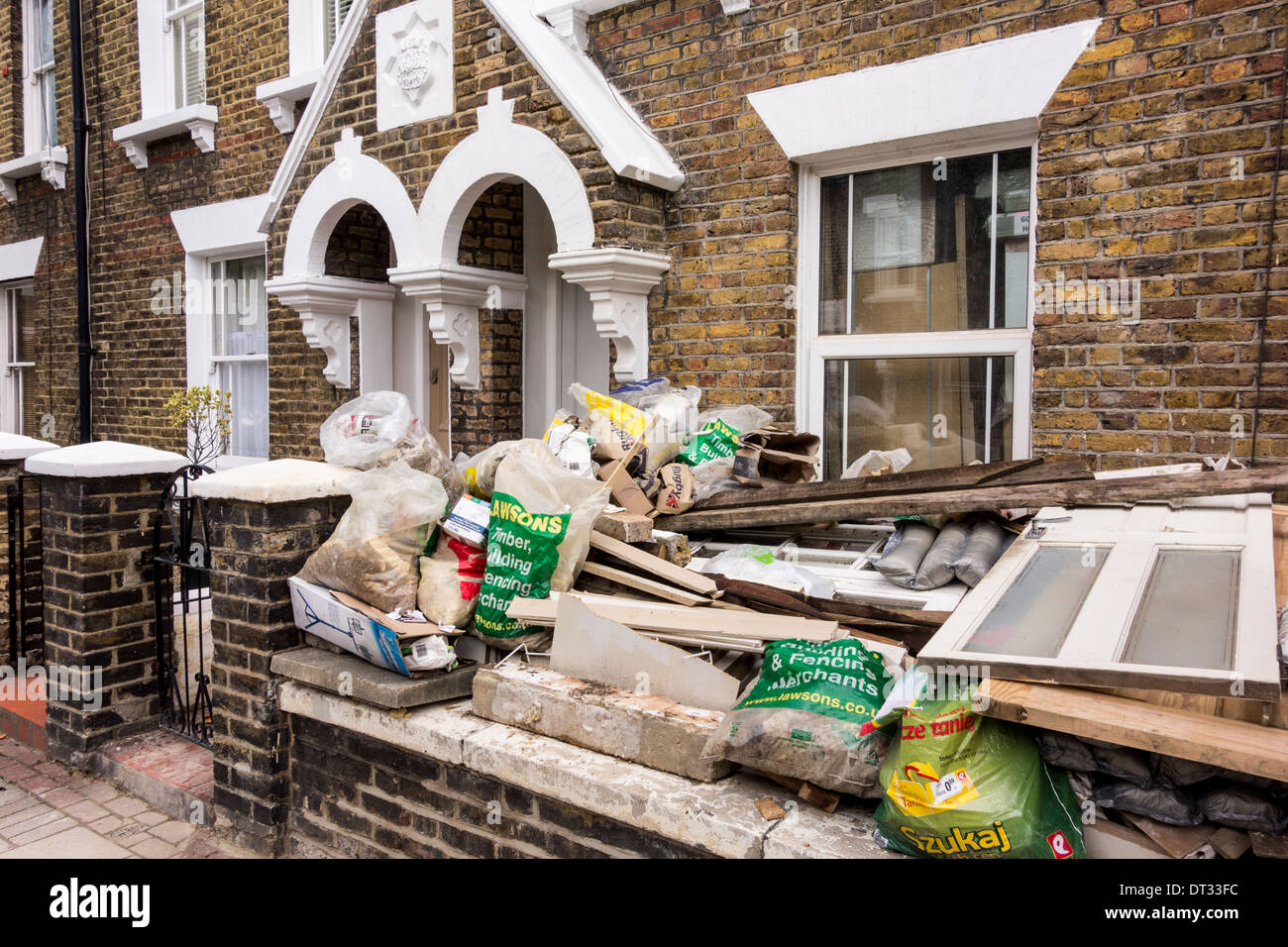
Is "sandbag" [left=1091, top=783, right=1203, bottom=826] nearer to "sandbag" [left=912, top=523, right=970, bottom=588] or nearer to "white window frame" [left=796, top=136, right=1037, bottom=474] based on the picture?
"sandbag" [left=912, top=523, right=970, bottom=588]

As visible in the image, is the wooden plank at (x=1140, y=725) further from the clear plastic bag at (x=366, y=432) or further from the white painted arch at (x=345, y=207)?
the white painted arch at (x=345, y=207)

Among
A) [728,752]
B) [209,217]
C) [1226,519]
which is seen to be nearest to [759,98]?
[1226,519]

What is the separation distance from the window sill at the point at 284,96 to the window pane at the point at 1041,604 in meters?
6.78

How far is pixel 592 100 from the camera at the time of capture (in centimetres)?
520

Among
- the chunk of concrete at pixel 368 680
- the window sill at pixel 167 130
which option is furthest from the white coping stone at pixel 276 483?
the window sill at pixel 167 130

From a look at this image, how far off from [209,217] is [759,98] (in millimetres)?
5677

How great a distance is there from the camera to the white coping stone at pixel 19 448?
18.0 ft

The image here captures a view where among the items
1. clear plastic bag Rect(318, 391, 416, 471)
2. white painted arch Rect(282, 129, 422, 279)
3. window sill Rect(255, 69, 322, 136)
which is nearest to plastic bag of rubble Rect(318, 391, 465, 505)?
clear plastic bag Rect(318, 391, 416, 471)

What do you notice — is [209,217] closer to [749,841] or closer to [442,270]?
[442,270]

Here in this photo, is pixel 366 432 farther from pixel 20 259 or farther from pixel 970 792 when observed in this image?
pixel 20 259

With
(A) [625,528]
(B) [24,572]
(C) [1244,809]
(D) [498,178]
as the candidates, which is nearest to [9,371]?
(B) [24,572]

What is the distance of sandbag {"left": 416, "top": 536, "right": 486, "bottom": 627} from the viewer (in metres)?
3.44

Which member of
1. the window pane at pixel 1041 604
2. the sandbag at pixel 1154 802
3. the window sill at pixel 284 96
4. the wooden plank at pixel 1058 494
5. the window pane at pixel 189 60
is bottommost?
the sandbag at pixel 1154 802

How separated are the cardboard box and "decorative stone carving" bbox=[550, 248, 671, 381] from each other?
2.34m
